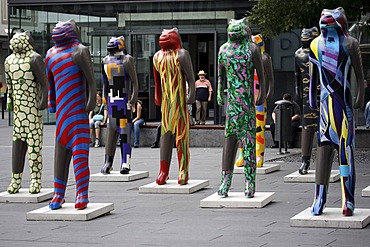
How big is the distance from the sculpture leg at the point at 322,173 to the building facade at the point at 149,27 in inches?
761

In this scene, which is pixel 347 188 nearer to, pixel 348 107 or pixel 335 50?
pixel 348 107

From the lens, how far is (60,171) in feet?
36.8

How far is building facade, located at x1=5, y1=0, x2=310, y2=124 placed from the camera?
98.3 feet

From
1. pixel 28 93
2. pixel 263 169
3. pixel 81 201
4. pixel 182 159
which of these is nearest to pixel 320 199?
pixel 81 201

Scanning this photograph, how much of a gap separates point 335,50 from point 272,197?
9.70 ft

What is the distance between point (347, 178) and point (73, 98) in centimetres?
347

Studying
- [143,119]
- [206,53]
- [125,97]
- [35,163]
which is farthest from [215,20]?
[35,163]

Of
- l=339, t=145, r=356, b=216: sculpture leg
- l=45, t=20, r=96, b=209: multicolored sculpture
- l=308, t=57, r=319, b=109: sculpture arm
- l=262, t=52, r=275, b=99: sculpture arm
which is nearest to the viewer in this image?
l=339, t=145, r=356, b=216: sculpture leg

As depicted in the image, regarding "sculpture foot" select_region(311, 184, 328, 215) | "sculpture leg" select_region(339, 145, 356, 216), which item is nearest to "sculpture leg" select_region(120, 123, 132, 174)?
"sculpture foot" select_region(311, 184, 328, 215)

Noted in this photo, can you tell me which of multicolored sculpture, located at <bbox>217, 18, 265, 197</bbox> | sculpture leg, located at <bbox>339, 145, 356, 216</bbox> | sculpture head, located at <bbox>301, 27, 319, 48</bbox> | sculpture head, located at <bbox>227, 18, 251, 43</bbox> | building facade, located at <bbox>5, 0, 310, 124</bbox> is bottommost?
sculpture leg, located at <bbox>339, 145, 356, 216</bbox>

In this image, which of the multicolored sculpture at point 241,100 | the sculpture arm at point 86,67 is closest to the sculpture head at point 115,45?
the multicolored sculpture at point 241,100

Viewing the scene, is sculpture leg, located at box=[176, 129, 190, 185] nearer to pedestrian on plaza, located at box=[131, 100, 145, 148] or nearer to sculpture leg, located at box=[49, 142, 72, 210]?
sculpture leg, located at box=[49, 142, 72, 210]

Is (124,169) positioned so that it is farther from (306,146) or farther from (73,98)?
(73,98)

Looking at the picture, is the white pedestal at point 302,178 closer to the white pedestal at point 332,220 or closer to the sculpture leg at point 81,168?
the white pedestal at point 332,220
